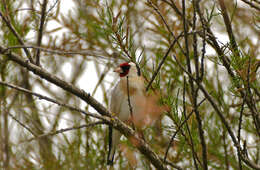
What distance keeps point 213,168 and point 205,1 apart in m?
1.32

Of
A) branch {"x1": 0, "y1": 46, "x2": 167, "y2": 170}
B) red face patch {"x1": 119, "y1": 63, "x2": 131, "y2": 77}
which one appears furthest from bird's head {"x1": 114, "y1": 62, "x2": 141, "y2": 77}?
branch {"x1": 0, "y1": 46, "x2": 167, "y2": 170}

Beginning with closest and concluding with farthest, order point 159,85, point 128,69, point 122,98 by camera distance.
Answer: point 159,85 < point 122,98 < point 128,69

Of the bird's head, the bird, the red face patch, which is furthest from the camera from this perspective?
the red face patch

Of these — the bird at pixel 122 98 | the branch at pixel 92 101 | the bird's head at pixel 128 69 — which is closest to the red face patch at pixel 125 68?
the bird's head at pixel 128 69

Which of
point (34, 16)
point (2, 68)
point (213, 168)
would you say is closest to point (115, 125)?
point (34, 16)

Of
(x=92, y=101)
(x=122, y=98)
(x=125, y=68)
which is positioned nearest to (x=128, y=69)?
(x=125, y=68)

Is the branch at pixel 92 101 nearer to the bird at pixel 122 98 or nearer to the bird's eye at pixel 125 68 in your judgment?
the bird at pixel 122 98

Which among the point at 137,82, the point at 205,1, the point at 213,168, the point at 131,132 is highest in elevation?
Result: the point at 205,1

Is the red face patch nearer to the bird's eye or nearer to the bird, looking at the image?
the bird's eye

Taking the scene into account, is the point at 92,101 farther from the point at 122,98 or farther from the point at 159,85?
the point at 122,98

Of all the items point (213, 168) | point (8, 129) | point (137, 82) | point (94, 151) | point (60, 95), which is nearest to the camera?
point (213, 168)

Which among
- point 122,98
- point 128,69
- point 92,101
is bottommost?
point 92,101

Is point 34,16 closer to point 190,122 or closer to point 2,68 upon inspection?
point 2,68

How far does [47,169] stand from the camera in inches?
115
